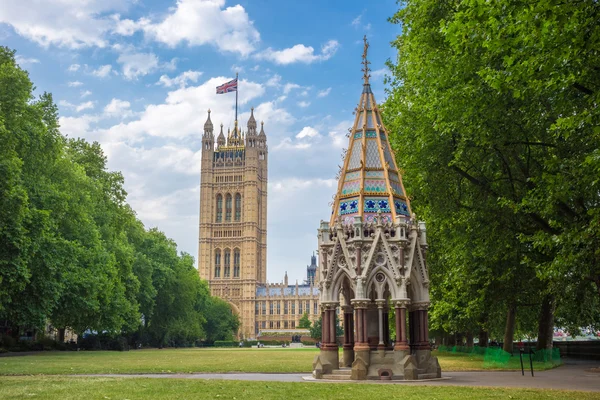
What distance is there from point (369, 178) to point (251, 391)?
8508 mm

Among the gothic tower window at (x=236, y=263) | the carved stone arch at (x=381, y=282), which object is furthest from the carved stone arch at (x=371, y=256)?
the gothic tower window at (x=236, y=263)

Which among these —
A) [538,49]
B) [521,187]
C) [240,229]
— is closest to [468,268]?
[521,187]

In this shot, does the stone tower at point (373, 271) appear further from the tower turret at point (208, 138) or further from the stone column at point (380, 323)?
the tower turret at point (208, 138)

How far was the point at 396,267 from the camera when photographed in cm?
1945

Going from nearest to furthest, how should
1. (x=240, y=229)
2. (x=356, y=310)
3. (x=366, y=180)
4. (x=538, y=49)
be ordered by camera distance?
(x=538, y=49)
(x=356, y=310)
(x=366, y=180)
(x=240, y=229)

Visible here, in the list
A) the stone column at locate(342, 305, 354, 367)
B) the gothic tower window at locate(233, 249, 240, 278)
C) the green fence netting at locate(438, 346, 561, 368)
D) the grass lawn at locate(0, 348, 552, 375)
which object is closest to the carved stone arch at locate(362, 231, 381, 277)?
the stone column at locate(342, 305, 354, 367)

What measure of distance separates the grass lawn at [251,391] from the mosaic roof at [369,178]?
5963mm

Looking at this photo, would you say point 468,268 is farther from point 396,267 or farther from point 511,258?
point 396,267

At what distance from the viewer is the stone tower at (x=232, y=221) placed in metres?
185

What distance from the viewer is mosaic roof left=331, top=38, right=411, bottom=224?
67.8ft

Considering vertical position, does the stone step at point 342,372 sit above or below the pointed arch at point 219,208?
below

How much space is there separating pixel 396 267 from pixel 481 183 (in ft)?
15.7

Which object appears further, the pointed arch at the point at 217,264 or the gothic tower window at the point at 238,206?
the gothic tower window at the point at 238,206

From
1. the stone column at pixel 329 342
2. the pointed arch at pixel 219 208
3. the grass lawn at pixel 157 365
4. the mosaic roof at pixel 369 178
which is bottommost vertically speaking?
the grass lawn at pixel 157 365
